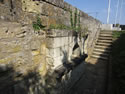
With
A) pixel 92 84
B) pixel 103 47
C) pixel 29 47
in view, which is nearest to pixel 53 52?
pixel 29 47

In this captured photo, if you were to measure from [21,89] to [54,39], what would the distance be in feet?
3.84

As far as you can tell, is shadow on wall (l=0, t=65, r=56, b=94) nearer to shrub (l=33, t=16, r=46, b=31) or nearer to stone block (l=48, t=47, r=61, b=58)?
stone block (l=48, t=47, r=61, b=58)

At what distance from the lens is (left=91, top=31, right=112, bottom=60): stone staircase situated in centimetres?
644

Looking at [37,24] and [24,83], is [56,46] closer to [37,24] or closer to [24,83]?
[37,24]

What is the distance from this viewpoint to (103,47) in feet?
23.1

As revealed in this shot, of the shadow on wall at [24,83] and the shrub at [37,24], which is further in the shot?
the shrub at [37,24]

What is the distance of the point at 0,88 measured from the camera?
4.17ft

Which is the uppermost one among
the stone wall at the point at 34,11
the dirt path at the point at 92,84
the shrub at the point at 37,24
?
the stone wall at the point at 34,11

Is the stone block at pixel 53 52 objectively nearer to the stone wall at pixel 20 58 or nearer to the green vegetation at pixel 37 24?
the stone wall at pixel 20 58

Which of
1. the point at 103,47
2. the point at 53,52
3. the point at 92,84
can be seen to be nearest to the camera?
the point at 53,52

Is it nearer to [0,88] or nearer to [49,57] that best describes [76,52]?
[49,57]

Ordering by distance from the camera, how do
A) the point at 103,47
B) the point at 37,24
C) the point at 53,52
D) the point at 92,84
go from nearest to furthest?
1. the point at 37,24
2. the point at 53,52
3. the point at 92,84
4. the point at 103,47

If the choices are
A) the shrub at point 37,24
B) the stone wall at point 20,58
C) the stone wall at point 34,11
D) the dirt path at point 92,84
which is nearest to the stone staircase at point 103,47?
the dirt path at point 92,84

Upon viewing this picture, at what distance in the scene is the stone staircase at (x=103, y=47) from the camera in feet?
21.1
